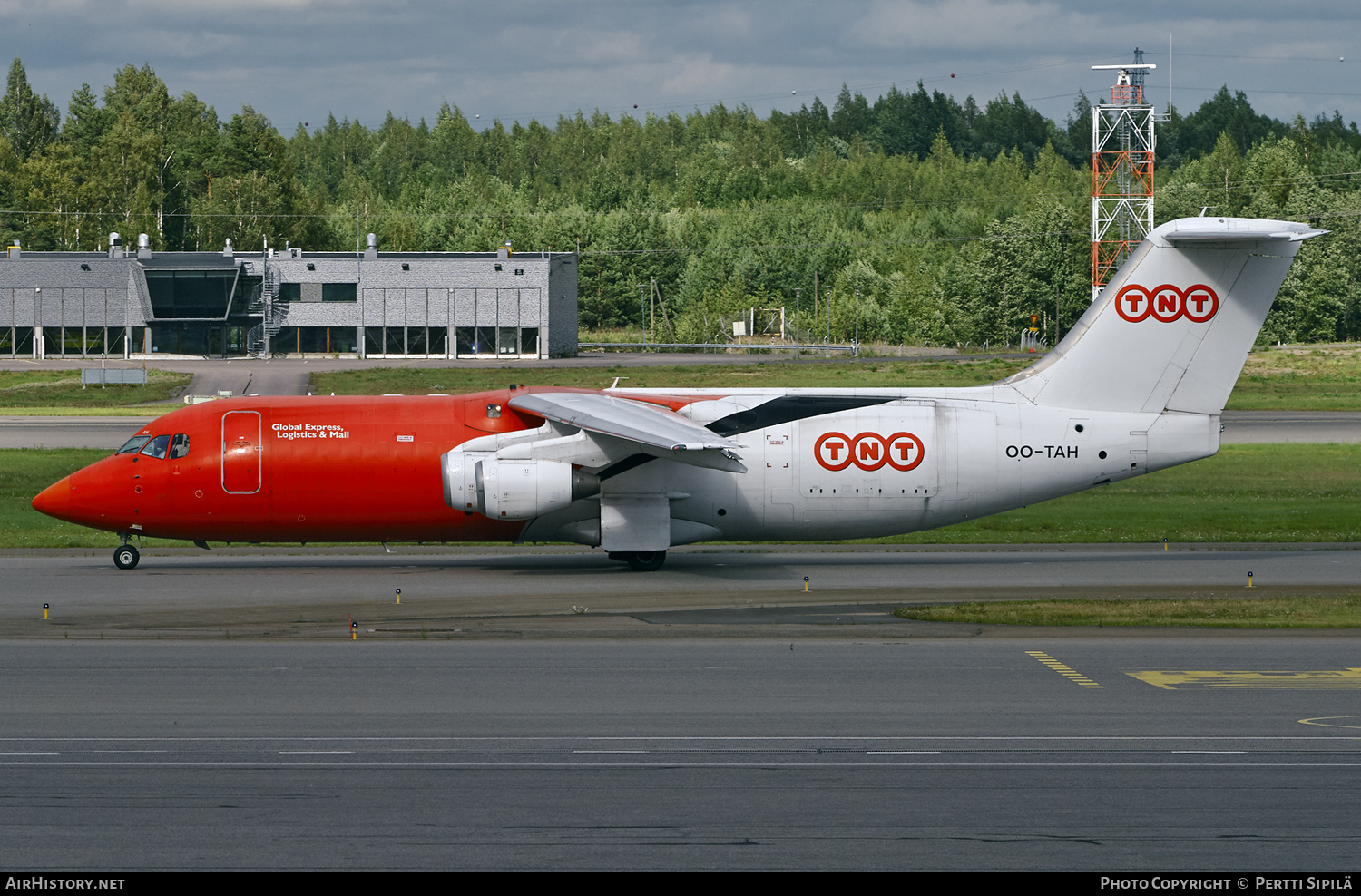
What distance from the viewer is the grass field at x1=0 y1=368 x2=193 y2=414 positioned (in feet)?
250

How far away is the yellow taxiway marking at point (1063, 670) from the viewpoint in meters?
17.9

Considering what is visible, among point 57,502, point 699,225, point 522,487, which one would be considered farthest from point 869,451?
point 699,225

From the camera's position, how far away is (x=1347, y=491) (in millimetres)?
41344

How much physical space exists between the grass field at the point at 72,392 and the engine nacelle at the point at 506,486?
5121cm

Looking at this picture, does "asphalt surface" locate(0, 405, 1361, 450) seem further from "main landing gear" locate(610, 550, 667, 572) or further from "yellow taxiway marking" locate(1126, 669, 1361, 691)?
"yellow taxiway marking" locate(1126, 669, 1361, 691)

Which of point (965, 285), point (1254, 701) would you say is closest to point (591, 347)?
point (965, 285)

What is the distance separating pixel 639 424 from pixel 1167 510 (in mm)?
18925

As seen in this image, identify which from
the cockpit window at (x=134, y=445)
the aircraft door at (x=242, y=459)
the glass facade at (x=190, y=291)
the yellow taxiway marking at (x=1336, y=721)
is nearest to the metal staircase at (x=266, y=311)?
the glass facade at (x=190, y=291)

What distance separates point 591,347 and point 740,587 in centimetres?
10587

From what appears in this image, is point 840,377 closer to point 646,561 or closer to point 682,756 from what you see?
point 646,561

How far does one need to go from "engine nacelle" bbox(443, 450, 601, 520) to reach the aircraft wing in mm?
1179

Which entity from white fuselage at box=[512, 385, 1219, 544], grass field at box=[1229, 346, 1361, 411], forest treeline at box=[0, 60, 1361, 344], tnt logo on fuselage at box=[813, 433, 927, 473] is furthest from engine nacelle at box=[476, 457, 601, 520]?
forest treeline at box=[0, 60, 1361, 344]

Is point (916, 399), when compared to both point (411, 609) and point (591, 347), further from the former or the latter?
point (591, 347)

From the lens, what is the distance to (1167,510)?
126 feet
